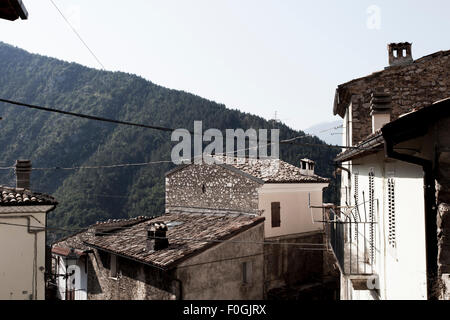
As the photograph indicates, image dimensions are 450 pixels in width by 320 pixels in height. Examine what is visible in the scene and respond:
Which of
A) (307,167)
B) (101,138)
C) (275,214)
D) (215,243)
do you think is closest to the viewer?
(215,243)

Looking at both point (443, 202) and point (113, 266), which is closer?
point (443, 202)

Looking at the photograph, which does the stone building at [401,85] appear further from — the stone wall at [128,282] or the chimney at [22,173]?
the chimney at [22,173]

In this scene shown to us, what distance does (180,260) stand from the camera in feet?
42.1

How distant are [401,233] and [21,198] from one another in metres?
11.0

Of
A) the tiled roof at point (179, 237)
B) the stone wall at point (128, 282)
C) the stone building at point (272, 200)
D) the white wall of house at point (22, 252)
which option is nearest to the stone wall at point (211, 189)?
the stone building at point (272, 200)

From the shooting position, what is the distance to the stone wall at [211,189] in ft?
58.8

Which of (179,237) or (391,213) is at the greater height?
(391,213)

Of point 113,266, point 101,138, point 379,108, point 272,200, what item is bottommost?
point 113,266

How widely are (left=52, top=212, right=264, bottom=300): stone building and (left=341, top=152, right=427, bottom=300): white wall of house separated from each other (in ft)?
17.5

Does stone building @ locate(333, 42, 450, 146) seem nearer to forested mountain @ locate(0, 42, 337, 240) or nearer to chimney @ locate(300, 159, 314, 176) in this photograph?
chimney @ locate(300, 159, 314, 176)

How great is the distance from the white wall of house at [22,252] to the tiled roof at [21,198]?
6.6 inches

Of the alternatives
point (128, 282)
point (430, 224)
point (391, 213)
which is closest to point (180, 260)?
point (128, 282)

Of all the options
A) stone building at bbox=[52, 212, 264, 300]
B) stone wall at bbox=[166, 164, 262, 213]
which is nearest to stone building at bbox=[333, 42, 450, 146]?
stone building at bbox=[52, 212, 264, 300]

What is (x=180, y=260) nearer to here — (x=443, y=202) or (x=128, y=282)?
(x=128, y=282)
